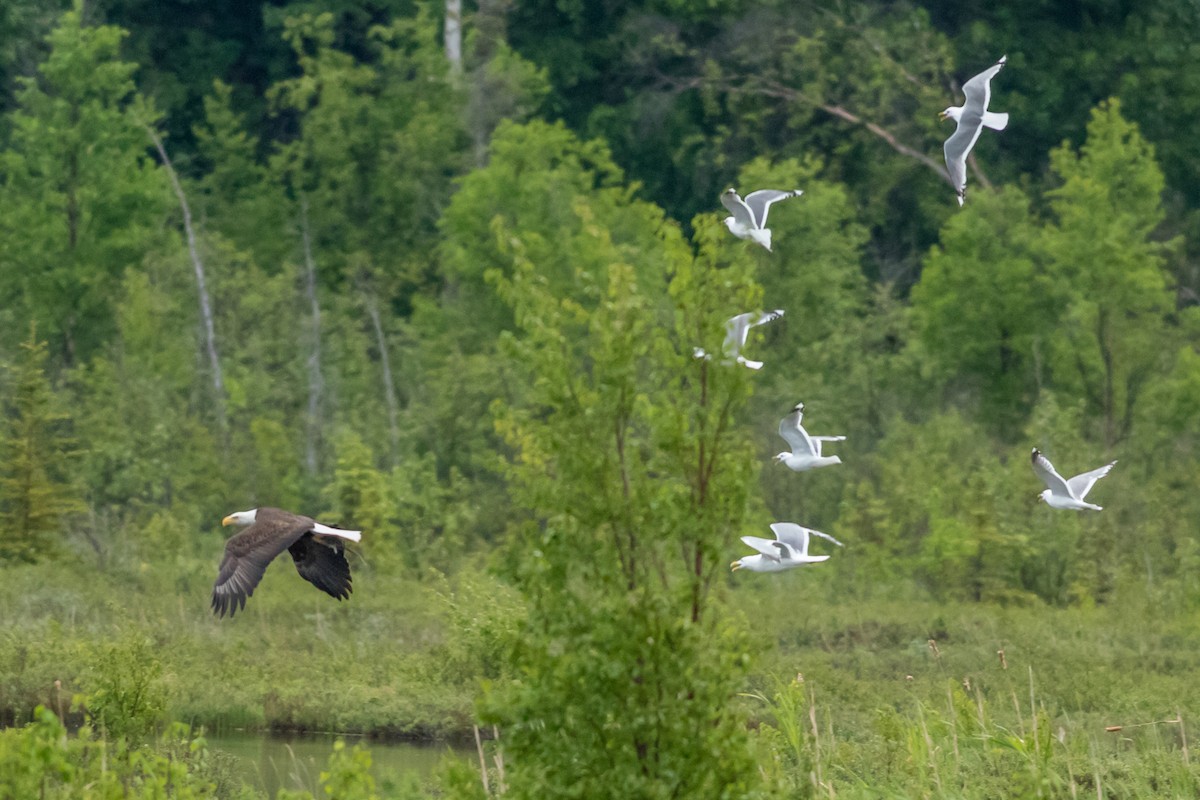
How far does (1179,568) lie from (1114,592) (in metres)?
1.31

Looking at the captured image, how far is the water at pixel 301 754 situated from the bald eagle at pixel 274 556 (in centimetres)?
280

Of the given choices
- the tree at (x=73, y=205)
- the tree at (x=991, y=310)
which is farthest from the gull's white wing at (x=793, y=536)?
the tree at (x=73, y=205)

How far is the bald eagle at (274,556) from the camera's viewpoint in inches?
527

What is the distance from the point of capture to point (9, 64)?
4409cm

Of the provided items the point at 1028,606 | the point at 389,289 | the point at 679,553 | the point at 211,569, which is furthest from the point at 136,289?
the point at 679,553

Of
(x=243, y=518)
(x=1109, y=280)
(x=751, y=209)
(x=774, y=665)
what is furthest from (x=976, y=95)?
(x=1109, y=280)

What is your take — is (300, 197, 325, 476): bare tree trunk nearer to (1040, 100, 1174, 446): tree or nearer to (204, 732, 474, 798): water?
(1040, 100, 1174, 446): tree

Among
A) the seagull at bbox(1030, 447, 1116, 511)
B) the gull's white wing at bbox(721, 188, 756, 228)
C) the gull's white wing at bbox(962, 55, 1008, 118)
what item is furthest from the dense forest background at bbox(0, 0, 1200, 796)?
the seagull at bbox(1030, 447, 1116, 511)

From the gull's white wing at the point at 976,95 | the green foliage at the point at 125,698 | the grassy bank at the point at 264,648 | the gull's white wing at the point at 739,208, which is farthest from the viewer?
the grassy bank at the point at 264,648

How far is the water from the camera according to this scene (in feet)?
55.3

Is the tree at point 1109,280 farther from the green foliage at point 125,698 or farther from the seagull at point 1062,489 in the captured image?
the green foliage at point 125,698

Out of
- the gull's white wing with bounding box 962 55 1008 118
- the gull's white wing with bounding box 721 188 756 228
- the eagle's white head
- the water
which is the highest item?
the gull's white wing with bounding box 962 55 1008 118

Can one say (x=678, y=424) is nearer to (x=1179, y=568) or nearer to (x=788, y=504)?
(x=1179, y=568)

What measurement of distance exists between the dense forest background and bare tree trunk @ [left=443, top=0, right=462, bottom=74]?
0.28ft
